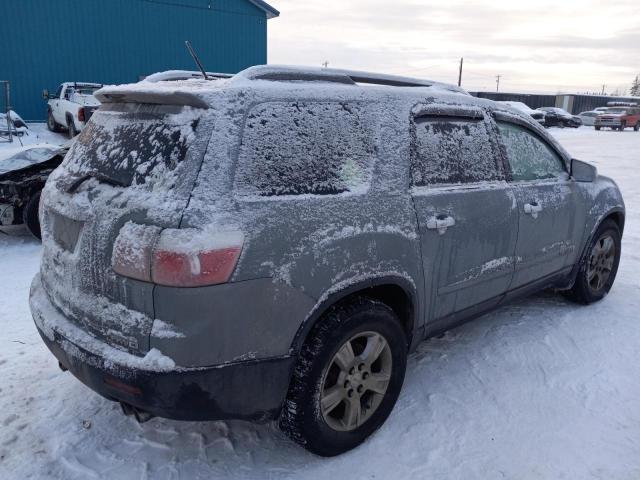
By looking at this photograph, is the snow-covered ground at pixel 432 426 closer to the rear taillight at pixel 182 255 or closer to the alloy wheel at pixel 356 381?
the alloy wheel at pixel 356 381

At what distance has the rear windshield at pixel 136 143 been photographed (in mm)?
2238

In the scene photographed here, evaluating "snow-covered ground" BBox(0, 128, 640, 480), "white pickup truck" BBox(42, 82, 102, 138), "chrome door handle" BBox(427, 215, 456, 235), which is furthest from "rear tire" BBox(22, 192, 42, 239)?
"white pickup truck" BBox(42, 82, 102, 138)

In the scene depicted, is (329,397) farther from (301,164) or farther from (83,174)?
(83,174)

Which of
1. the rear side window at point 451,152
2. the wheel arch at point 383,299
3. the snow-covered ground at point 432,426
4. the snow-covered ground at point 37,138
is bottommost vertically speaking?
the snow-covered ground at point 432,426

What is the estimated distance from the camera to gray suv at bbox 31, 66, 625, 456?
6.94ft

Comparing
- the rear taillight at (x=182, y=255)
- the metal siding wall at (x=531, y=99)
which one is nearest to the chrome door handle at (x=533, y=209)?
the rear taillight at (x=182, y=255)

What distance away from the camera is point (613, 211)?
457cm

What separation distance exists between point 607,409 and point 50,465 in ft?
9.92

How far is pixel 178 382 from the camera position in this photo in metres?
2.13

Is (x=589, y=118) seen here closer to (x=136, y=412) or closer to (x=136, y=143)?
(x=136, y=143)

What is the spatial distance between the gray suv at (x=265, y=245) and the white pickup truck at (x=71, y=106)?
1241cm

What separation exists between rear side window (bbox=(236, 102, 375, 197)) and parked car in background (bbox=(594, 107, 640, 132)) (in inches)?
1379

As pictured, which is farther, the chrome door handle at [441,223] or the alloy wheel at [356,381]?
the chrome door handle at [441,223]

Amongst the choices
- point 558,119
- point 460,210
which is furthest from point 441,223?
point 558,119
